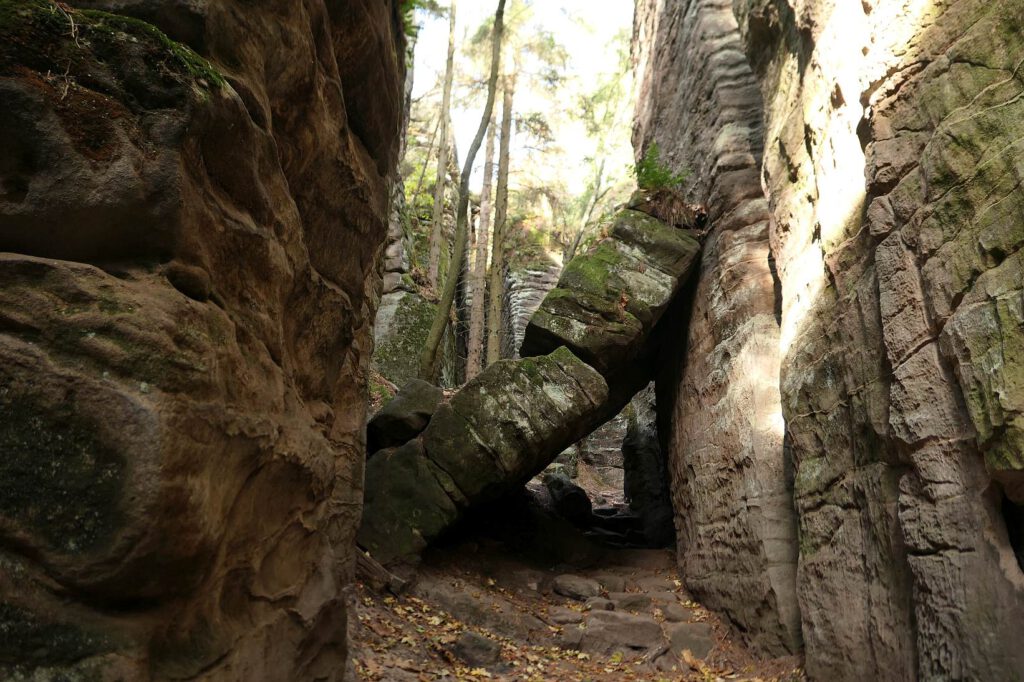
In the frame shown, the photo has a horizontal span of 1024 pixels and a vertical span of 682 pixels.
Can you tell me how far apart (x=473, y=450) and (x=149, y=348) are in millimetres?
7088

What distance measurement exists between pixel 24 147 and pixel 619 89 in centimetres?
2216

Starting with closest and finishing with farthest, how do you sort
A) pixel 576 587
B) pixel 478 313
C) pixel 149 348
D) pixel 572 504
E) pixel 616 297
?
pixel 149 348
pixel 576 587
pixel 616 297
pixel 572 504
pixel 478 313

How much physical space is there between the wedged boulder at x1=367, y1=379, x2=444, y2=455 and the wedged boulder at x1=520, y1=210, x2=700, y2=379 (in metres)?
1.89

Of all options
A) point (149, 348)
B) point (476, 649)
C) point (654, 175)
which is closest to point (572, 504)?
point (654, 175)

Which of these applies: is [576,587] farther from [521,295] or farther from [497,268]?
[521,295]

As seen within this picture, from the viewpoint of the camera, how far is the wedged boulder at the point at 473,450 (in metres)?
8.78

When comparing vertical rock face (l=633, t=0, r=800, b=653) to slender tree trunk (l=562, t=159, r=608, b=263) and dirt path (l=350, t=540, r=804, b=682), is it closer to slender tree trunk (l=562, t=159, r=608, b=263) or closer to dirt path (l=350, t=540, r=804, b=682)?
dirt path (l=350, t=540, r=804, b=682)

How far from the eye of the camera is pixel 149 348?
7.34 feet

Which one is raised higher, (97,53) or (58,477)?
(97,53)

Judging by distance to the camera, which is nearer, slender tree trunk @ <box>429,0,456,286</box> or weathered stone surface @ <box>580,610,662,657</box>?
weathered stone surface @ <box>580,610,662,657</box>

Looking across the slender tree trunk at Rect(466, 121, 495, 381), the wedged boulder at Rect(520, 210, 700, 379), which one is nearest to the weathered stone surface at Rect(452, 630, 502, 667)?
the wedged boulder at Rect(520, 210, 700, 379)

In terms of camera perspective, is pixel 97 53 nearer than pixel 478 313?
Yes

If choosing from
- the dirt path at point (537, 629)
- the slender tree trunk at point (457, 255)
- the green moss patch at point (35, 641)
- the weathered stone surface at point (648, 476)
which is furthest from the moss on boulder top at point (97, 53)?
the weathered stone surface at point (648, 476)

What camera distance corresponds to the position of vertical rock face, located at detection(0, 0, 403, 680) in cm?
205
